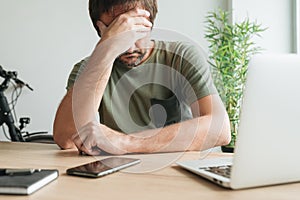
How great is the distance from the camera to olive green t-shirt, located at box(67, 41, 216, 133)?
153 centimetres

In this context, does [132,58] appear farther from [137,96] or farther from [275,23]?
[275,23]

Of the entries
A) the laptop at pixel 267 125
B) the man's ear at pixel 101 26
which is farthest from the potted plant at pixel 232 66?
the laptop at pixel 267 125

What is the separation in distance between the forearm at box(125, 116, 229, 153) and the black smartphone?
7.0 inches

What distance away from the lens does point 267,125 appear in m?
0.67

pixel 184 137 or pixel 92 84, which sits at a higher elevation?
pixel 92 84

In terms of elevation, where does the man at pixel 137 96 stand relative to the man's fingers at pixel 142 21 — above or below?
below

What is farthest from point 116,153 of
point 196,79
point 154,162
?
point 196,79

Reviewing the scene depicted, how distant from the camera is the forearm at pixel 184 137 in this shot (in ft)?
3.75

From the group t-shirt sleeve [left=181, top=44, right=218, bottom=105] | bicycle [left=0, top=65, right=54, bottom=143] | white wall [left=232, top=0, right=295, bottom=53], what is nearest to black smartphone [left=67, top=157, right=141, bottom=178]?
t-shirt sleeve [left=181, top=44, right=218, bottom=105]

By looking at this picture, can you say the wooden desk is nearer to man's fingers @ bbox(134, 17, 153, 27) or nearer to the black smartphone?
the black smartphone

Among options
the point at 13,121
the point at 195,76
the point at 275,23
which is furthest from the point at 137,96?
the point at 13,121

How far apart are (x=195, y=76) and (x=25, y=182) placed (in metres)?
0.88

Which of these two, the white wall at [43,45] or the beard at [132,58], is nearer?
the beard at [132,58]

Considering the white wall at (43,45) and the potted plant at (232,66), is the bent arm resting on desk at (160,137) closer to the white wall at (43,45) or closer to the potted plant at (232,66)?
the potted plant at (232,66)
